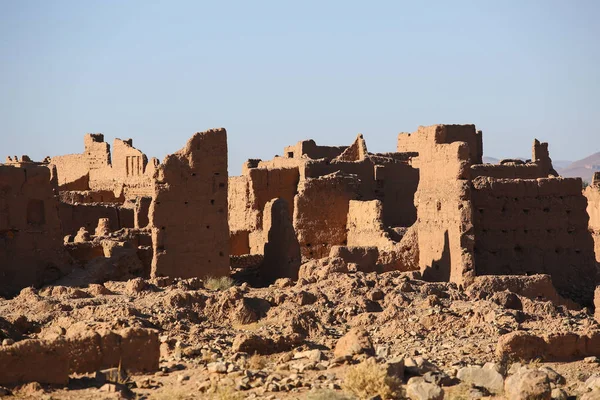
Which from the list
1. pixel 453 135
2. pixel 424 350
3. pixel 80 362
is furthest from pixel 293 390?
pixel 453 135

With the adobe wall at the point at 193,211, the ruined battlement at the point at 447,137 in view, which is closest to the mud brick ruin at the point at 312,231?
the adobe wall at the point at 193,211

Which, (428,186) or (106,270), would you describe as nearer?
(106,270)

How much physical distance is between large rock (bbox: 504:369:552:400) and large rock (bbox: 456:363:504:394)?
0.29 meters

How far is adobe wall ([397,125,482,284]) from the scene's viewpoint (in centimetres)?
2605

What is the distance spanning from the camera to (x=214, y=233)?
26.9 m

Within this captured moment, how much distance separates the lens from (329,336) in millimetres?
18422

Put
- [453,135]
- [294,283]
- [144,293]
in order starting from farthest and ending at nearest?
[453,135] → [294,283] → [144,293]

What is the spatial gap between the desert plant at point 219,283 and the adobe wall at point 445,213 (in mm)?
4289

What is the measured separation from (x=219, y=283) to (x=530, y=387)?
37.1ft

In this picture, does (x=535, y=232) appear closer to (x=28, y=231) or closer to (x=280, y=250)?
(x=280, y=250)

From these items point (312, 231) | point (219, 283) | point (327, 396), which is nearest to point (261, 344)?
point (327, 396)

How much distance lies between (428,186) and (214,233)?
4.67 meters

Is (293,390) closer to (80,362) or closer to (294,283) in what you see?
(80,362)

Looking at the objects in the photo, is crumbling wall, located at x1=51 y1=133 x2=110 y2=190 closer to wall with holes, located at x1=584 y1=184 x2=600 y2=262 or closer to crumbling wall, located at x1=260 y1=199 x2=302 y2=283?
wall with holes, located at x1=584 y1=184 x2=600 y2=262
